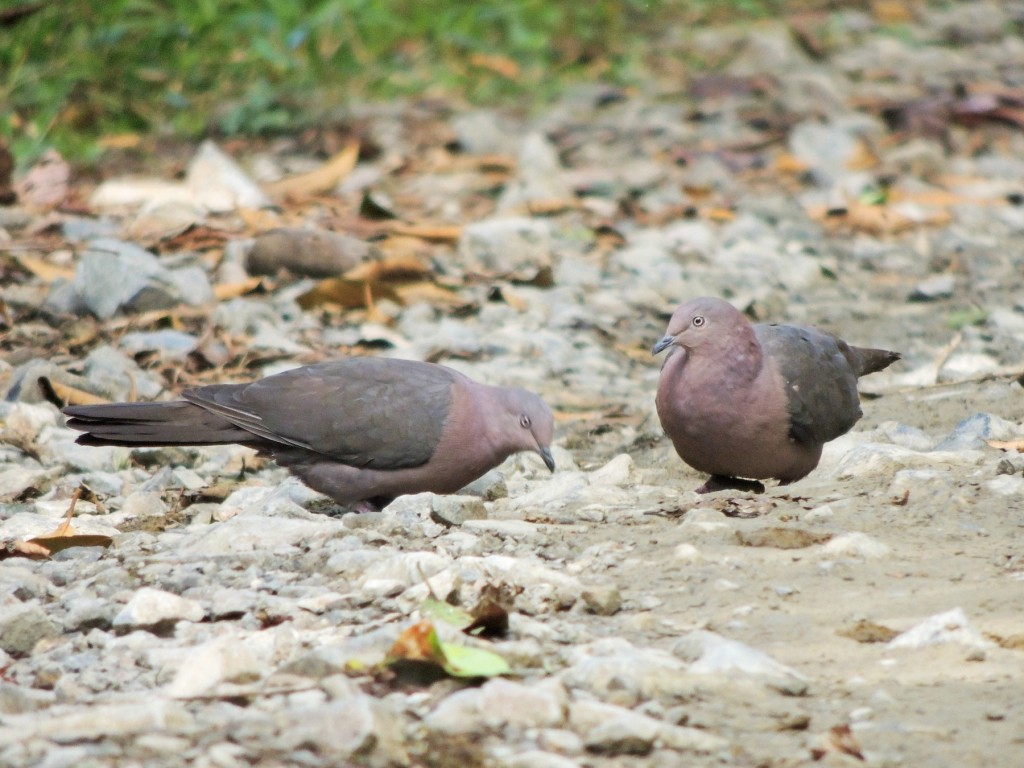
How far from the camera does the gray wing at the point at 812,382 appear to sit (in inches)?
187

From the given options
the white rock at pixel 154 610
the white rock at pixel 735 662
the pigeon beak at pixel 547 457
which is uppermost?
the white rock at pixel 154 610

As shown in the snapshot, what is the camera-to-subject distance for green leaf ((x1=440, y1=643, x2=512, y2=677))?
267 cm

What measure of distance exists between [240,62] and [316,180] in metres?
1.45

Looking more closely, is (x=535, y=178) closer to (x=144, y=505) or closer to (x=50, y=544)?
(x=144, y=505)

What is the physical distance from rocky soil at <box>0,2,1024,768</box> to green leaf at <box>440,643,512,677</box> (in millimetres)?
A: 34

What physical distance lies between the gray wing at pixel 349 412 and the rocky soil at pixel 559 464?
9.3 inches

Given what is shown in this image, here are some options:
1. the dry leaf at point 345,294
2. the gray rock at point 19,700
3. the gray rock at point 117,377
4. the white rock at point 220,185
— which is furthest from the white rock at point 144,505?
the white rock at point 220,185

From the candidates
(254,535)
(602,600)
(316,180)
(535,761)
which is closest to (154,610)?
(254,535)

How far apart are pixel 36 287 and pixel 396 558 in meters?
3.64

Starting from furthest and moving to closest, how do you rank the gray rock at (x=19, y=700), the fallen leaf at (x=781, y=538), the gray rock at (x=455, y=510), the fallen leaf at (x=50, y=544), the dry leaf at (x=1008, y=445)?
1. the dry leaf at (x=1008, y=445)
2. the gray rock at (x=455, y=510)
3. the fallen leaf at (x=50, y=544)
4. the fallen leaf at (x=781, y=538)
5. the gray rock at (x=19, y=700)

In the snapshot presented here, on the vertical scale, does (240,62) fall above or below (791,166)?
above

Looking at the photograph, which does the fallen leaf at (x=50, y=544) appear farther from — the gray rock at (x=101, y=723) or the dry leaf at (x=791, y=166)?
the dry leaf at (x=791, y=166)

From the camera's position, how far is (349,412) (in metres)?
4.67

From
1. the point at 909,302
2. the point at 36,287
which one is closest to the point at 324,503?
the point at 36,287
